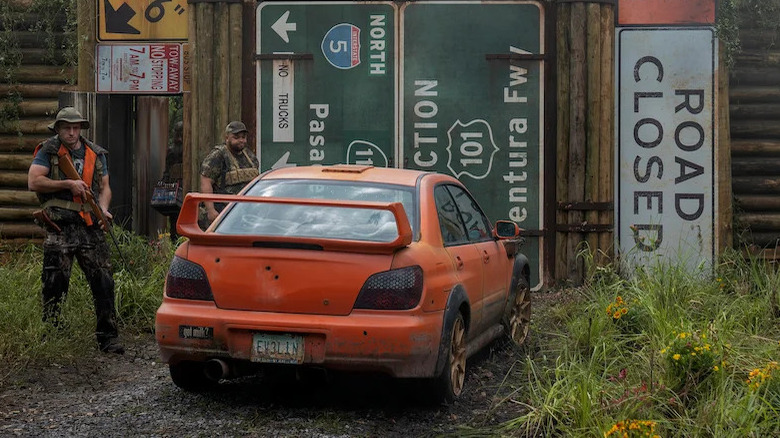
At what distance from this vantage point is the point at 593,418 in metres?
5.43

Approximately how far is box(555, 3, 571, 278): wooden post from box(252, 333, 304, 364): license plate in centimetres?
640

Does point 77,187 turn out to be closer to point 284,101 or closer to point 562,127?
point 284,101

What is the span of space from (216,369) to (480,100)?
21.2 feet

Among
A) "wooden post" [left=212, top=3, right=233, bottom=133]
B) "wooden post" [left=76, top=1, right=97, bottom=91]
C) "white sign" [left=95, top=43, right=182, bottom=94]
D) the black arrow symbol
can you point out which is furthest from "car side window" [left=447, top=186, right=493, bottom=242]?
"wooden post" [left=76, top=1, right=97, bottom=91]

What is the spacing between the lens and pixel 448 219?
6.92m

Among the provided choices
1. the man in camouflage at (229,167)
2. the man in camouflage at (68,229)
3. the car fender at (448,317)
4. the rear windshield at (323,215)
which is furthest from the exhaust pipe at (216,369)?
the man in camouflage at (229,167)

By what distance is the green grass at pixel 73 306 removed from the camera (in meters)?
7.52

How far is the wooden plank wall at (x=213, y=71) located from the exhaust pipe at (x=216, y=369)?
237 inches

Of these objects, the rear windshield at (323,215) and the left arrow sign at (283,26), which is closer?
the rear windshield at (323,215)

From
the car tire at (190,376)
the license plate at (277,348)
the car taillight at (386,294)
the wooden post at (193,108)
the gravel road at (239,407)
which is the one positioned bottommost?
the gravel road at (239,407)

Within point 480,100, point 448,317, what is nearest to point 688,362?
point 448,317

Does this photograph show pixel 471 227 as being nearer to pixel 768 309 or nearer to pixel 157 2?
pixel 768 309

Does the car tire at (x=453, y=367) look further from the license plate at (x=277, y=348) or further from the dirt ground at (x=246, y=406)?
the license plate at (x=277, y=348)

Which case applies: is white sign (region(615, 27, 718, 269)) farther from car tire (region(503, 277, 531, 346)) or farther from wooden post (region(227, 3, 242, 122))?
wooden post (region(227, 3, 242, 122))
